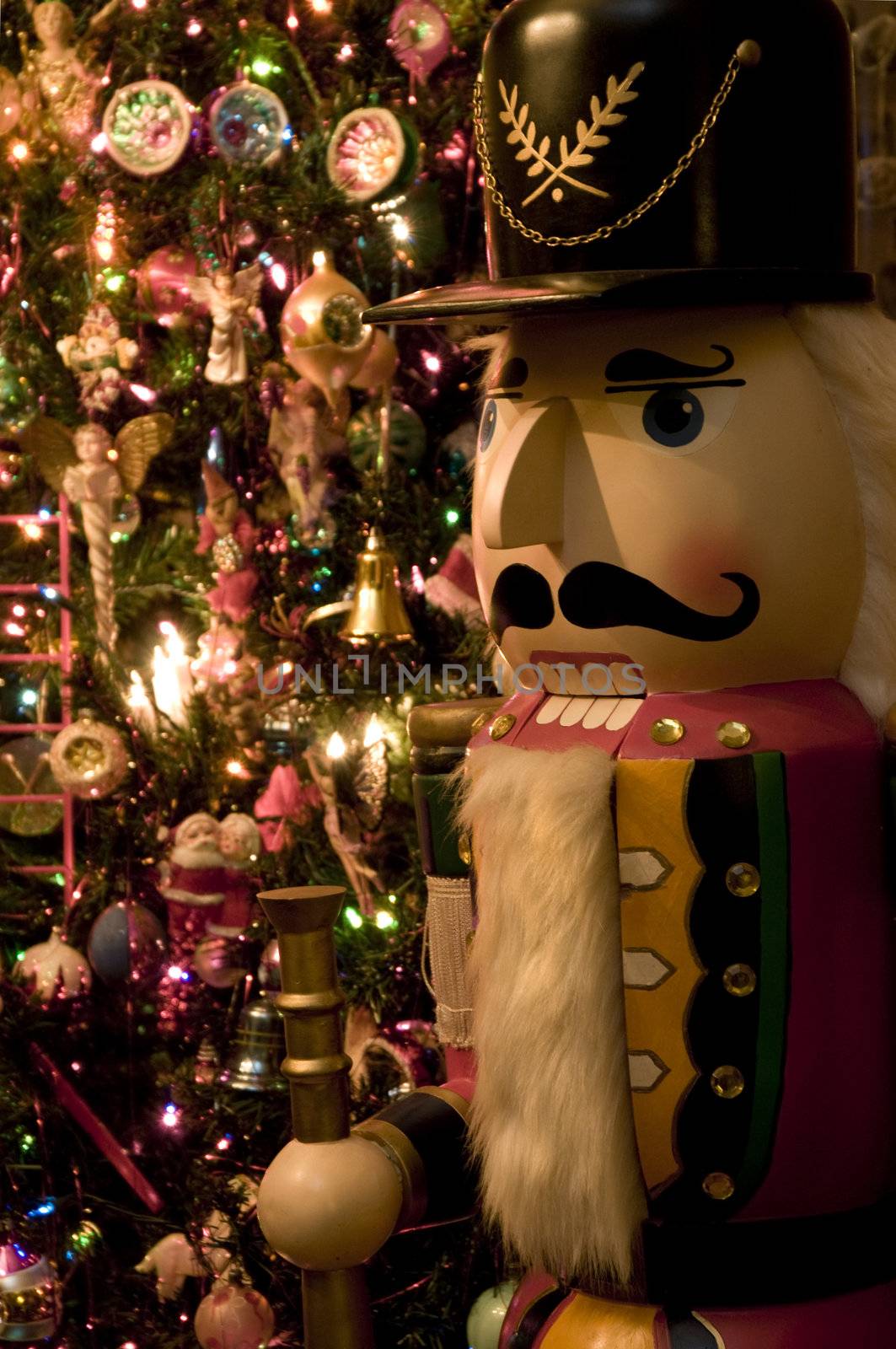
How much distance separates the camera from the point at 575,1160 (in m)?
1.02

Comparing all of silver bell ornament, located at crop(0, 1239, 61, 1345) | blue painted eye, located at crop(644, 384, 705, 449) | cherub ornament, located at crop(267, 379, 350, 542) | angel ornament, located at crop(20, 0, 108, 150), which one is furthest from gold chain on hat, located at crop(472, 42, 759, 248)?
silver bell ornament, located at crop(0, 1239, 61, 1345)

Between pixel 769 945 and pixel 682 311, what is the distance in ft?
1.38

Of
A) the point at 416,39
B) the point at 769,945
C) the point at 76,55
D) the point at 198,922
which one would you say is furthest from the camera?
the point at 76,55

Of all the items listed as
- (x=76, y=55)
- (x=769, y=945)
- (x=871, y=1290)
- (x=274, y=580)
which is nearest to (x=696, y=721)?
(x=769, y=945)

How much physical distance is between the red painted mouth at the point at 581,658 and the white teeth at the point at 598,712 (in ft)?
0.09

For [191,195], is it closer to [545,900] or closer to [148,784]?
[148,784]

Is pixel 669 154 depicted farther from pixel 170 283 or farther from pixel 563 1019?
pixel 170 283

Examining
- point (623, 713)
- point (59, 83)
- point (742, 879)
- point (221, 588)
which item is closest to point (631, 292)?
point (623, 713)

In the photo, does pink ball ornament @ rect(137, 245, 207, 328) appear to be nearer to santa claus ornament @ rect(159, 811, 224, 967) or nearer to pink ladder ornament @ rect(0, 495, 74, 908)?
pink ladder ornament @ rect(0, 495, 74, 908)

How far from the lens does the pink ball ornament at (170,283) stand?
1.79 meters

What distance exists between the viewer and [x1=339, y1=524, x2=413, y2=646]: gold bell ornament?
1.58 m

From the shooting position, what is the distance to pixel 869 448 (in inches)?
41.9

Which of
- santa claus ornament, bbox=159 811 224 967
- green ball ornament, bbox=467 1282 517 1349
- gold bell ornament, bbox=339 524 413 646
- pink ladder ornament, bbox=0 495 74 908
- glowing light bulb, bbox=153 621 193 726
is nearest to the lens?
green ball ornament, bbox=467 1282 517 1349

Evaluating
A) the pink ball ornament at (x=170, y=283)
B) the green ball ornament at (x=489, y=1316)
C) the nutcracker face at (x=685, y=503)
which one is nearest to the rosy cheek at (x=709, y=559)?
the nutcracker face at (x=685, y=503)
